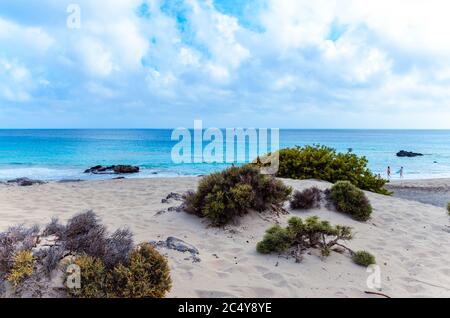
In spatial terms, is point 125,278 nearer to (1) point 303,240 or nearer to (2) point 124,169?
(1) point 303,240

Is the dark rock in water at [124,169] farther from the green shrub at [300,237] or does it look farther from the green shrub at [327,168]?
the green shrub at [300,237]

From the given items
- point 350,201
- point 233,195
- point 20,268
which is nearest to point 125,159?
point 350,201

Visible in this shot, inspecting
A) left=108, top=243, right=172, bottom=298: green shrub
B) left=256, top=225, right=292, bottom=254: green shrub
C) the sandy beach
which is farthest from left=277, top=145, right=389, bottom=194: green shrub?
left=108, top=243, right=172, bottom=298: green shrub

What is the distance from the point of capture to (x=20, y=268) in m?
3.32

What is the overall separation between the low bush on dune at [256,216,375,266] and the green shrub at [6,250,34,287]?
3.20 meters

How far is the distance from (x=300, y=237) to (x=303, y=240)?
70 millimetres

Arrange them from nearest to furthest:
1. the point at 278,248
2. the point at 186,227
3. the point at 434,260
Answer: the point at 278,248 < the point at 434,260 < the point at 186,227

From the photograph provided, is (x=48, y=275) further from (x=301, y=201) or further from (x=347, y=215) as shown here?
(x=347, y=215)

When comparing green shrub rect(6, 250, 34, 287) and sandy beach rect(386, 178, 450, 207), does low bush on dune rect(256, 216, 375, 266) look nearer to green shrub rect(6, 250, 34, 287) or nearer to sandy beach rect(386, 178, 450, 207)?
green shrub rect(6, 250, 34, 287)

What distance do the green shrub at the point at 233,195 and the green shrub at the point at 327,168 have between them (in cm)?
781

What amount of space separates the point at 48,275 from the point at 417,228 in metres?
7.59
